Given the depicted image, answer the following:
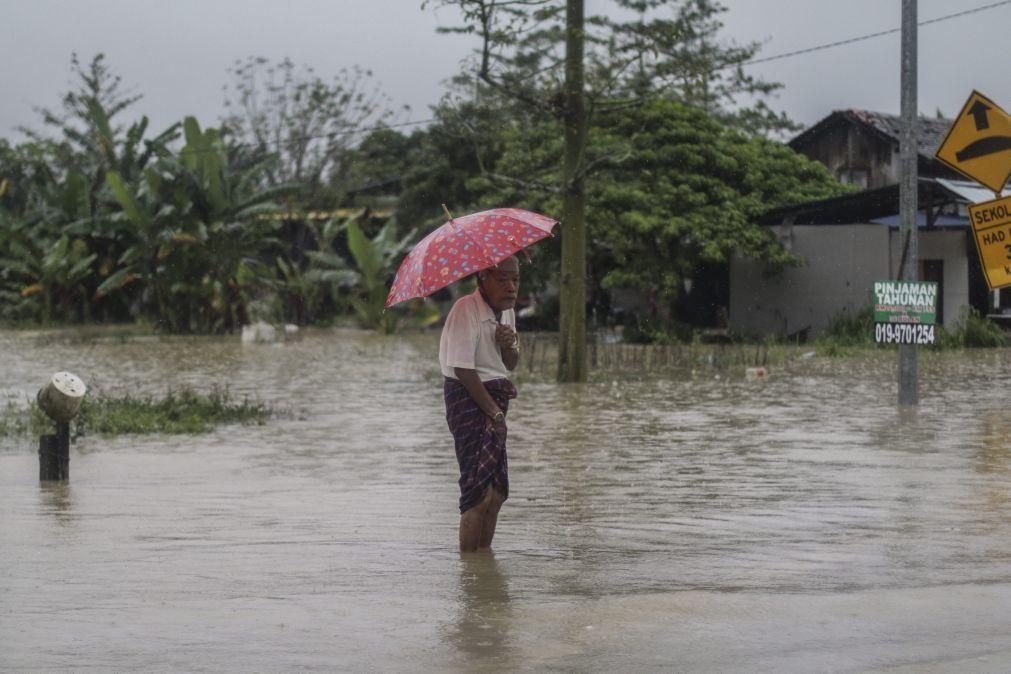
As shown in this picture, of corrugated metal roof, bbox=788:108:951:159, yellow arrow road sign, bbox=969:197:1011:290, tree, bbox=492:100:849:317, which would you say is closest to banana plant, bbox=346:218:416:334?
tree, bbox=492:100:849:317

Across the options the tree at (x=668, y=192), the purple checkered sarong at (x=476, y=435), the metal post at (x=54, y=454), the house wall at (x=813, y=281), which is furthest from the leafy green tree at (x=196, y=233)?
the purple checkered sarong at (x=476, y=435)

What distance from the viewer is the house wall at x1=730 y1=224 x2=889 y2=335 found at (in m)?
30.8

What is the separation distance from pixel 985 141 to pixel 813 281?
21.6 metres

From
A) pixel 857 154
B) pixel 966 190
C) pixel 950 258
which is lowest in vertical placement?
pixel 950 258

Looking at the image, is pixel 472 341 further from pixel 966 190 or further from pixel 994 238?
pixel 966 190

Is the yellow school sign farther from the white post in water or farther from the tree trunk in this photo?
the tree trunk

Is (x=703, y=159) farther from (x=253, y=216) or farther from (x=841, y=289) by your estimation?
(x=253, y=216)

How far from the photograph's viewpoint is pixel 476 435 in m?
7.14

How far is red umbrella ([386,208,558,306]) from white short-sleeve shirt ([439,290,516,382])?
163 millimetres

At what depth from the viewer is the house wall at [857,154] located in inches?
1528

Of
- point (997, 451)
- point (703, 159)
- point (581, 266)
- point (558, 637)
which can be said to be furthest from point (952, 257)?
point (558, 637)

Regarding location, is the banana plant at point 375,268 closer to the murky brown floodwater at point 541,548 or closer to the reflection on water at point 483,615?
the murky brown floodwater at point 541,548

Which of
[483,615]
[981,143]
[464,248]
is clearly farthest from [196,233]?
[483,615]

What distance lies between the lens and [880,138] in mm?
38344
